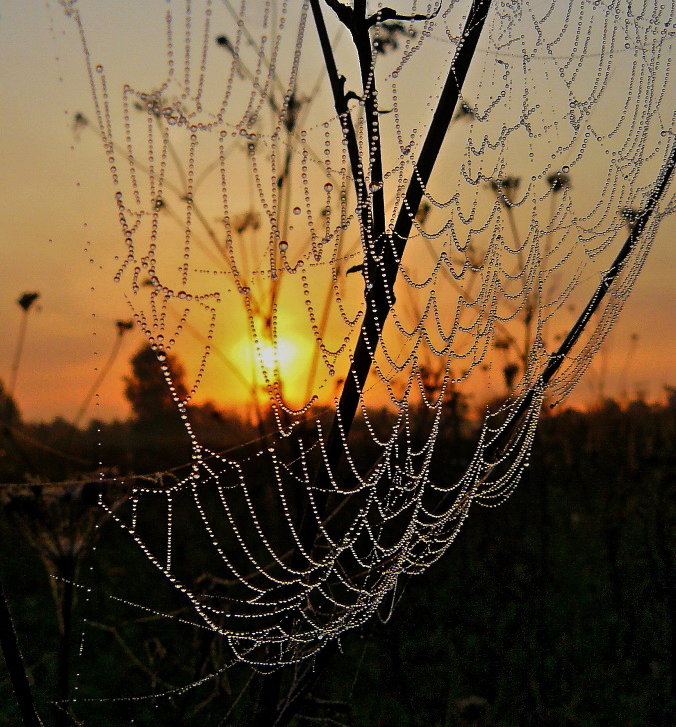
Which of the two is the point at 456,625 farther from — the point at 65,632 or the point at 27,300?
the point at 27,300

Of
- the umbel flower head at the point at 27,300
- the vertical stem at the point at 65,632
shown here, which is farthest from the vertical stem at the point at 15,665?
the umbel flower head at the point at 27,300

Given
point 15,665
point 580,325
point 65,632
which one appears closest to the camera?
point 15,665

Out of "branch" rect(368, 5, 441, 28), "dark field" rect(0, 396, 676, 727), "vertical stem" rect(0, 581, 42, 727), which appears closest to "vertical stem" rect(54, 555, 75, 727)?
"dark field" rect(0, 396, 676, 727)

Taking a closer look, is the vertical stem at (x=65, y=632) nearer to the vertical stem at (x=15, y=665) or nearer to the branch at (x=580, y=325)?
the vertical stem at (x=15, y=665)

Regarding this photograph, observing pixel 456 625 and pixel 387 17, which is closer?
pixel 387 17

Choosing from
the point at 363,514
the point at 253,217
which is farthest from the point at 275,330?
the point at 253,217

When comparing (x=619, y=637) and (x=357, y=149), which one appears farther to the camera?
(x=619, y=637)

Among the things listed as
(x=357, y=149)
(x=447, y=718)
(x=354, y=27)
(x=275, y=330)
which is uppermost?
(x=354, y=27)

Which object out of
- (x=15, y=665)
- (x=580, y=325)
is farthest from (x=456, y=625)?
(x=15, y=665)

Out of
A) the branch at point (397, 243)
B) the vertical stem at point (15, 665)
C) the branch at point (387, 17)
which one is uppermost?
the branch at point (387, 17)

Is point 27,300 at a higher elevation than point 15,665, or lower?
higher

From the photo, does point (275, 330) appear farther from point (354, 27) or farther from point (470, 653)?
point (470, 653)
